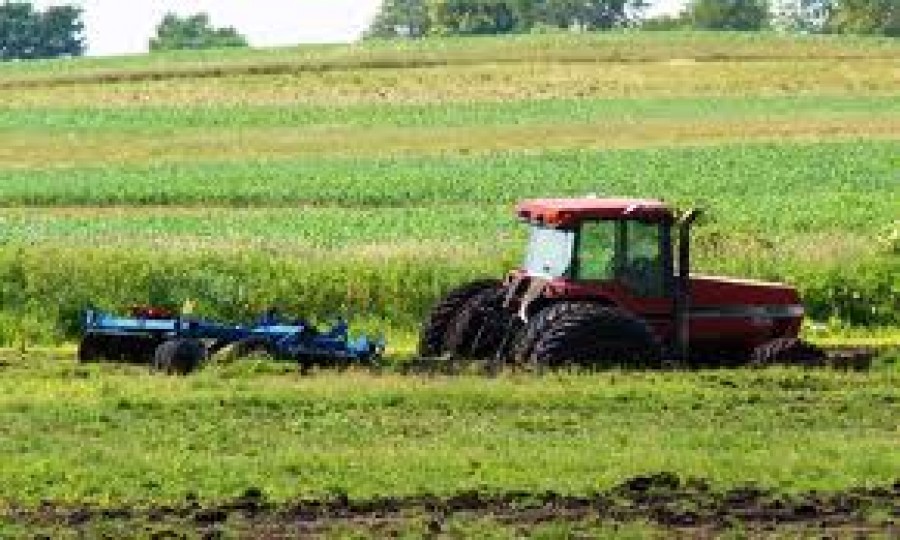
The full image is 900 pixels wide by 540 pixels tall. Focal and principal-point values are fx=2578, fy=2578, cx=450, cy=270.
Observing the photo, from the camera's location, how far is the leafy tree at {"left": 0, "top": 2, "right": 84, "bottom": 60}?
587 feet

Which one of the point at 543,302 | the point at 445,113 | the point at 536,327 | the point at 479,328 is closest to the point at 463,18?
the point at 445,113

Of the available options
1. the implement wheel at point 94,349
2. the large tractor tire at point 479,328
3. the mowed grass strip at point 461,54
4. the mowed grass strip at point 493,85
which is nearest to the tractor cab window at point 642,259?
the large tractor tire at point 479,328

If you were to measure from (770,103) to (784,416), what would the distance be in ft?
175

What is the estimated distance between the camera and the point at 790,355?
25.3m

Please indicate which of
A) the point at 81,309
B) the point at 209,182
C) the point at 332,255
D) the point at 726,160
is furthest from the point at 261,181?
the point at 81,309

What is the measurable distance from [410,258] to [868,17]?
14607 centimetres

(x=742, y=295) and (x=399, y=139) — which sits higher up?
(x=742, y=295)

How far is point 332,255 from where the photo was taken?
34.6m

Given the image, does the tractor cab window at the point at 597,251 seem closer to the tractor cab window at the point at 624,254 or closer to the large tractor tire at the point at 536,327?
the tractor cab window at the point at 624,254

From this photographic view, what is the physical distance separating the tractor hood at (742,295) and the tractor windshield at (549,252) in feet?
4.61

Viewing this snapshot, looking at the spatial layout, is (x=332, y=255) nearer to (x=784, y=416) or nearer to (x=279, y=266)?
(x=279, y=266)

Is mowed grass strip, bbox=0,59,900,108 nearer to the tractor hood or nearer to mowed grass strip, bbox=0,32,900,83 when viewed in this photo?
mowed grass strip, bbox=0,32,900,83

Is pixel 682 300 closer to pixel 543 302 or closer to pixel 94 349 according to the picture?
pixel 543 302

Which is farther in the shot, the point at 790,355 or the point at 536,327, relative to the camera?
the point at 790,355
